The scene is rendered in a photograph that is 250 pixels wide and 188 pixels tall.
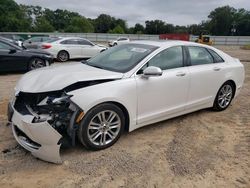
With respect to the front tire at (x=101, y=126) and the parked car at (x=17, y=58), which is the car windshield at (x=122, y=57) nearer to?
the front tire at (x=101, y=126)

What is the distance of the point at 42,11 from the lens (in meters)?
105

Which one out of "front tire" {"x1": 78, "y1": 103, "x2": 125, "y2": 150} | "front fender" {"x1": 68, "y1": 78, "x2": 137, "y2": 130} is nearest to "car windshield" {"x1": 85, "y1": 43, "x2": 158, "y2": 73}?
"front fender" {"x1": 68, "y1": 78, "x2": 137, "y2": 130}

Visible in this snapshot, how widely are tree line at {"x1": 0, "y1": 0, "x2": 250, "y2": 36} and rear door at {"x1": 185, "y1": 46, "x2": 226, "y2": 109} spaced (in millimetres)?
71107

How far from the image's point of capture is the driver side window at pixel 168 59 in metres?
4.05

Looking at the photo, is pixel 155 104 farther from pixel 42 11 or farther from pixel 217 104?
pixel 42 11

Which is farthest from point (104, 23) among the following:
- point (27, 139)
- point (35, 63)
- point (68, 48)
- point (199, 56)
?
point (27, 139)

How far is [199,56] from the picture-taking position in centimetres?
478

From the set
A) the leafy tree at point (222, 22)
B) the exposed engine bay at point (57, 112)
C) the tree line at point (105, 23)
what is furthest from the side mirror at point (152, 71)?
the leafy tree at point (222, 22)

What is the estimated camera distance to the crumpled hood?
3.33 meters

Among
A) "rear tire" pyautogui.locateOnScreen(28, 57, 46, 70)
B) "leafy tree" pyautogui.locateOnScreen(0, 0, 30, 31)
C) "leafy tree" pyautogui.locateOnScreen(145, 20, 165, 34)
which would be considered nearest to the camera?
"rear tire" pyautogui.locateOnScreen(28, 57, 46, 70)

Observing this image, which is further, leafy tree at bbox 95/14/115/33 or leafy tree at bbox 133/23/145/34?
leafy tree at bbox 95/14/115/33

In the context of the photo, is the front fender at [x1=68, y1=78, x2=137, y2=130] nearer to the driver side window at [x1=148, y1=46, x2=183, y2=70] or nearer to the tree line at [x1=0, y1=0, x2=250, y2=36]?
the driver side window at [x1=148, y1=46, x2=183, y2=70]

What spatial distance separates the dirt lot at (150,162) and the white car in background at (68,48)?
8458 millimetres

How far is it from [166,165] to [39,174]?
1.56 metres
